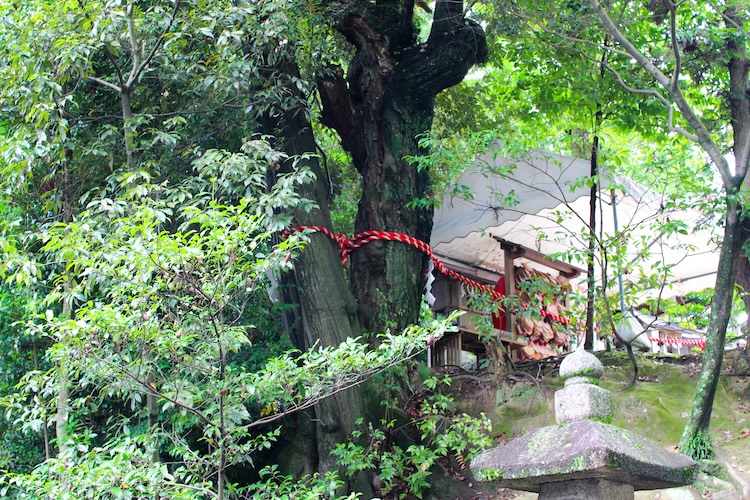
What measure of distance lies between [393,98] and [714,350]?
3886 millimetres

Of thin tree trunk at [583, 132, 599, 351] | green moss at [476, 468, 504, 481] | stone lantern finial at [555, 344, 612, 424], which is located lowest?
green moss at [476, 468, 504, 481]

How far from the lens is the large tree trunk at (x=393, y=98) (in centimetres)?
741

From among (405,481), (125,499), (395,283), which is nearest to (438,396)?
(405,481)

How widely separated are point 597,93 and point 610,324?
2.41 metres

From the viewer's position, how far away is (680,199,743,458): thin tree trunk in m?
5.63

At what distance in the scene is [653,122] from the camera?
336 inches

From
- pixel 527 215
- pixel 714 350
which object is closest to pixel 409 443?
pixel 714 350

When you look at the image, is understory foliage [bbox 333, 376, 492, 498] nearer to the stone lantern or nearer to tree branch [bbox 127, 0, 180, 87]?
the stone lantern

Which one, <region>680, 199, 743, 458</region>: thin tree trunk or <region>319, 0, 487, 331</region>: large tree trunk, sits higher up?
<region>319, 0, 487, 331</region>: large tree trunk

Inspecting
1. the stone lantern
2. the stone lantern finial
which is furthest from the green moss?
the stone lantern finial

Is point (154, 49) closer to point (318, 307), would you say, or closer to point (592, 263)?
point (318, 307)

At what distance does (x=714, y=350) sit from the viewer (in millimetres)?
5668

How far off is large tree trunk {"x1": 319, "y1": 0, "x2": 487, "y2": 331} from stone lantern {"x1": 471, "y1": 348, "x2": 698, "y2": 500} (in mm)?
3598

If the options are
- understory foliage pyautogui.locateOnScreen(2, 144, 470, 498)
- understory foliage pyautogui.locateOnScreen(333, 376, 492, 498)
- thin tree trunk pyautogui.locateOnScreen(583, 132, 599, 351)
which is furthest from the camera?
thin tree trunk pyautogui.locateOnScreen(583, 132, 599, 351)
